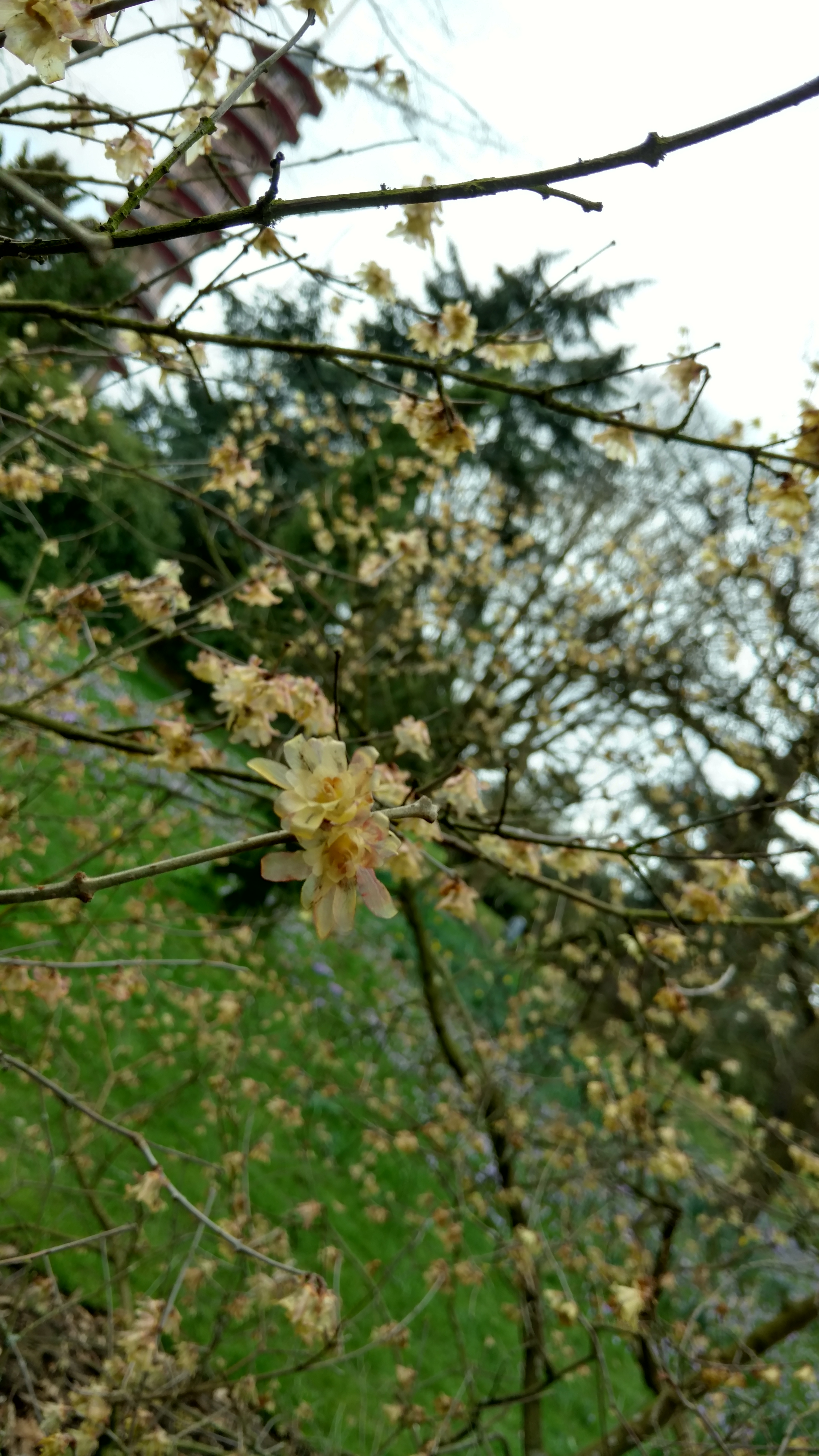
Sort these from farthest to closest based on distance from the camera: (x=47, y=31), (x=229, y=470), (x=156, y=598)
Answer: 1. (x=229, y=470)
2. (x=156, y=598)
3. (x=47, y=31)

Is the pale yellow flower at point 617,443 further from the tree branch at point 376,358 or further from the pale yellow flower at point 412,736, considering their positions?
the pale yellow flower at point 412,736

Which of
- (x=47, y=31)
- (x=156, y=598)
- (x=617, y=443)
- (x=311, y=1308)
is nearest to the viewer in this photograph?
(x=47, y=31)

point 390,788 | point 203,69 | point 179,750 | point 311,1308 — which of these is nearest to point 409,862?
point 390,788

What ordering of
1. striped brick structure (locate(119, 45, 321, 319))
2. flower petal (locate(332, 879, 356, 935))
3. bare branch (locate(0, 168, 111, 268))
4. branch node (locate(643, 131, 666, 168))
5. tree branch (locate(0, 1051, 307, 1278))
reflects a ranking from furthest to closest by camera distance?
striped brick structure (locate(119, 45, 321, 319)) < tree branch (locate(0, 1051, 307, 1278)) < branch node (locate(643, 131, 666, 168)) < flower petal (locate(332, 879, 356, 935)) < bare branch (locate(0, 168, 111, 268))

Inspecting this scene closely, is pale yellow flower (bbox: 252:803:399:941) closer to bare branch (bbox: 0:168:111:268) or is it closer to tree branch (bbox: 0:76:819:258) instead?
bare branch (bbox: 0:168:111:268)

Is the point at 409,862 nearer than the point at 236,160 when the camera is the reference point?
Yes

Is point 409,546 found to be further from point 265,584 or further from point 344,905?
point 344,905

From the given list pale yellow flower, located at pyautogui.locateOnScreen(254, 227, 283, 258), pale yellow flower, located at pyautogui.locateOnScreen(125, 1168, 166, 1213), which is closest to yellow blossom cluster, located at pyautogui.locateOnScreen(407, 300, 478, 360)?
pale yellow flower, located at pyautogui.locateOnScreen(254, 227, 283, 258)
